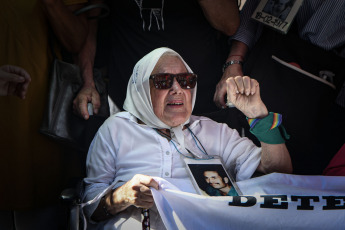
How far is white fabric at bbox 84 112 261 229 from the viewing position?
70.9 inches

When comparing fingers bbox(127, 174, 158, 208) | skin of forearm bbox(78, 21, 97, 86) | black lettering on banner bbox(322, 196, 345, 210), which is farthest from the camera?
skin of forearm bbox(78, 21, 97, 86)

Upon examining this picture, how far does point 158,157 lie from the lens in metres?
1.86

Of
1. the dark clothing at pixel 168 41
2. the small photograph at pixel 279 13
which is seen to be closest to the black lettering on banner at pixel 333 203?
the dark clothing at pixel 168 41

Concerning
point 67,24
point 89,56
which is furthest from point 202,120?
point 67,24

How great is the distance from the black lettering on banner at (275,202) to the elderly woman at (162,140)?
19cm

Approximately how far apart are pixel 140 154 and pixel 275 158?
562 mm

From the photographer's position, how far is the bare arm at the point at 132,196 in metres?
1.58

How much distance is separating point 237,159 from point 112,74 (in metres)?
0.71

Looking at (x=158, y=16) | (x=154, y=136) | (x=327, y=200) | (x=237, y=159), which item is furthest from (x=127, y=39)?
(x=327, y=200)

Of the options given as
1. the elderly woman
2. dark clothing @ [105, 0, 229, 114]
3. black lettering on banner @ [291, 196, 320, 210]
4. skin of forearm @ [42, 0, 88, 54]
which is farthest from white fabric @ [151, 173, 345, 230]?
skin of forearm @ [42, 0, 88, 54]

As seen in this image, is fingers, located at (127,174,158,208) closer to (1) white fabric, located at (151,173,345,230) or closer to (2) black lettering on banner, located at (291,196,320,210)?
(1) white fabric, located at (151,173,345,230)

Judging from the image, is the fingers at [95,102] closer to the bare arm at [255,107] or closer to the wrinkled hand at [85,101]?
A: the wrinkled hand at [85,101]

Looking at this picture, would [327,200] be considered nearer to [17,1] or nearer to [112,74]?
[112,74]

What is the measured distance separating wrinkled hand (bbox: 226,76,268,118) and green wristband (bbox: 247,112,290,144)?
0.03m
